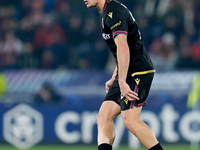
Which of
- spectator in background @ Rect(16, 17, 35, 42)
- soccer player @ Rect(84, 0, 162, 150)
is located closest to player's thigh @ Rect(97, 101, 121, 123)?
soccer player @ Rect(84, 0, 162, 150)

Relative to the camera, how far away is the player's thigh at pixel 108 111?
604 cm

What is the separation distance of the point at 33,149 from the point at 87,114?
46.9 inches

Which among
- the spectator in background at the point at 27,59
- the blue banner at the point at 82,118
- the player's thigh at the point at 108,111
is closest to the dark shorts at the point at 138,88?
the player's thigh at the point at 108,111

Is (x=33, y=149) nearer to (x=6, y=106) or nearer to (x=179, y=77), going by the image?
(x=6, y=106)

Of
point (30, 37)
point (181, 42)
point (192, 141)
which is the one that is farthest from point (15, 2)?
point (192, 141)

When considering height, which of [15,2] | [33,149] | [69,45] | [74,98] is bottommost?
[33,149]

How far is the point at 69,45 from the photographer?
43.7 feet

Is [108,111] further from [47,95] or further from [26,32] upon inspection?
[26,32]

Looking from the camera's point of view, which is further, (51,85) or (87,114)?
(51,85)

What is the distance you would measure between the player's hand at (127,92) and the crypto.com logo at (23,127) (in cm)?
488

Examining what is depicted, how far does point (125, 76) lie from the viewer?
5.75m

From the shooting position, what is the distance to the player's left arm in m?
5.71

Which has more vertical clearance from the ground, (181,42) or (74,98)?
(181,42)

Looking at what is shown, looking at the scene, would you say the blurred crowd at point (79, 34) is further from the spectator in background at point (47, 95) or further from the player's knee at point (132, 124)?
the player's knee at point (132, 124)
